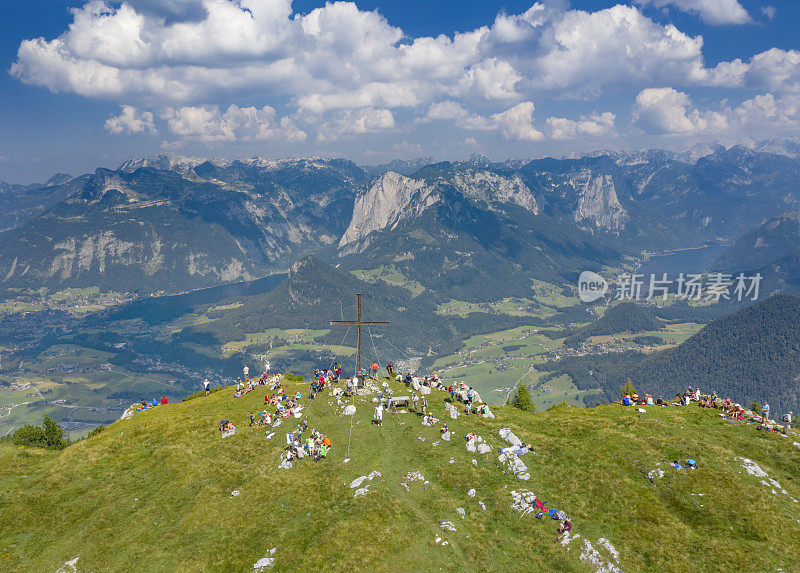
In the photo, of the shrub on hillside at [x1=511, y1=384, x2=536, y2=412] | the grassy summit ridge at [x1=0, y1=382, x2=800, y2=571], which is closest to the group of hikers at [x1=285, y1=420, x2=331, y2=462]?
the grassy summit ridge at [x1=0, y1=382, x2=800, y2=571]

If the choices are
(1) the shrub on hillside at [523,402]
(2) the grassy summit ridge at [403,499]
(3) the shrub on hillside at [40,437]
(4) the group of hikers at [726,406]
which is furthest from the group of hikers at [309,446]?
(1) the shrub on hillside at [523,402]

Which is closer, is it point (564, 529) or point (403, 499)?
point (564, 529)

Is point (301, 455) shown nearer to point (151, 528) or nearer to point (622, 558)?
point (151, 528)

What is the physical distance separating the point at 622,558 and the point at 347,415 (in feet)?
110

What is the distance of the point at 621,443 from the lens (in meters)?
44.2

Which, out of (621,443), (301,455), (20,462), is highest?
(621,443)

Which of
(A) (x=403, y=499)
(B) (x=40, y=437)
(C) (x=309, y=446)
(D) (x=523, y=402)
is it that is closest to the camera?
(A) (x=403, y=499)

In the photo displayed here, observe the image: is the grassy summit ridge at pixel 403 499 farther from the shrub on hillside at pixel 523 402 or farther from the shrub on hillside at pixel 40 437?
the shrub on hillside at pixel 523 402

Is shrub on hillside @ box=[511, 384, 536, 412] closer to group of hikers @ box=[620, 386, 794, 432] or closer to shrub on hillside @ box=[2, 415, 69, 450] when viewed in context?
group of hikers @ box=[620, 386, 794, 432]

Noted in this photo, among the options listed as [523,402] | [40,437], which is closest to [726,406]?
[523,402]

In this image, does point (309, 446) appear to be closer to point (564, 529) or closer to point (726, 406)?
point (564, 529)

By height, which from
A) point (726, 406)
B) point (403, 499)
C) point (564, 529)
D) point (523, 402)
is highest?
point (726, 406)

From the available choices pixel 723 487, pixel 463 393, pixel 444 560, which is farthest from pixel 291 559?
pixel 723 487

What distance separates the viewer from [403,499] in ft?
127
